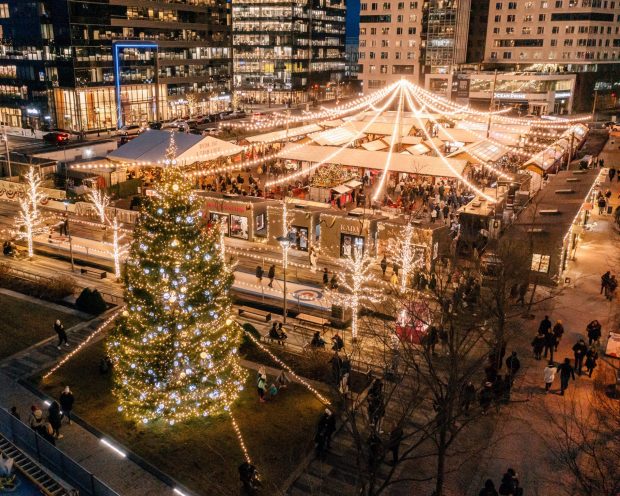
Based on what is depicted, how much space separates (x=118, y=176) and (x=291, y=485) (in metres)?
32.0

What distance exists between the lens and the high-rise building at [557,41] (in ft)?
276

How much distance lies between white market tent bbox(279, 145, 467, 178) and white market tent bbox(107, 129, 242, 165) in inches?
189

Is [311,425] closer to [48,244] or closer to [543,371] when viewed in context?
[543,371]

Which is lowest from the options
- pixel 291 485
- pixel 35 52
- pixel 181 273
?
pixel 291 485

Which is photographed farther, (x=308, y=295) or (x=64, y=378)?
(x=308, y=295)

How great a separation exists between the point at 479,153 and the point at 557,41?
59.0m

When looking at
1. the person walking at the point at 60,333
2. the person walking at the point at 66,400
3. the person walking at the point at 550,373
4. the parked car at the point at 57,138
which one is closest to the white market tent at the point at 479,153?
the person walking at the point at 550,373

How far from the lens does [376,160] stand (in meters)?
38.7

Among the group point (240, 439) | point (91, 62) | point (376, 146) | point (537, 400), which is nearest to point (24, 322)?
point (240, 439)

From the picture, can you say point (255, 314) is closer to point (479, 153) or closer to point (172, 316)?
point (172, 316)

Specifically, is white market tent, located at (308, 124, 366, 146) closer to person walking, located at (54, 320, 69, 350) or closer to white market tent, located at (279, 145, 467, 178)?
white market tent, located at (279, 145, 467, 178)

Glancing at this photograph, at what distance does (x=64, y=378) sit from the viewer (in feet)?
57.9

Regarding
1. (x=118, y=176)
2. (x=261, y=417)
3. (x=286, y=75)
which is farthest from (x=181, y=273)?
(x=286, y=75)

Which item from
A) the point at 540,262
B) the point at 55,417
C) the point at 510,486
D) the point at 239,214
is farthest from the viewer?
the point at 239,214
